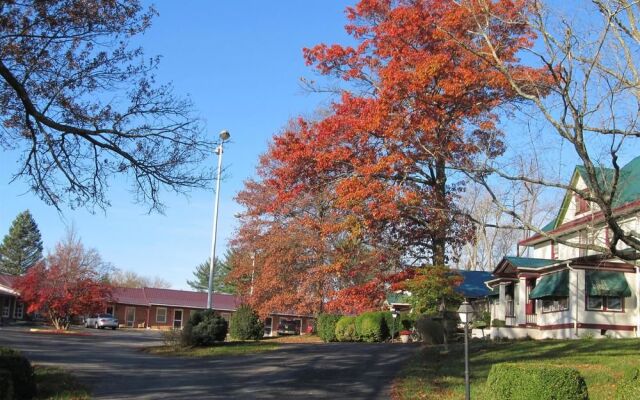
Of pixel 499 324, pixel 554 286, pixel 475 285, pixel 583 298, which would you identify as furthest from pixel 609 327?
pixel 475 285

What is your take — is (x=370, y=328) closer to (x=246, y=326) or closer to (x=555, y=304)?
(x=246, y=326)

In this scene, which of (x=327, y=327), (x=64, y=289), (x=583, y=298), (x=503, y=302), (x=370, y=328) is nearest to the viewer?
(x=583, y=298)

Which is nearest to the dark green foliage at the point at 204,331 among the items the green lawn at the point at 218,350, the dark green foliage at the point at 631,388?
the green lawn at the point at 218,350

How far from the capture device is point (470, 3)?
13.1m

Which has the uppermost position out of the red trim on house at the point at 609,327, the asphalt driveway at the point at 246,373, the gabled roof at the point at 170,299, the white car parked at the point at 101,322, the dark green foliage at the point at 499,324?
the gabled roof at the point at 170,299

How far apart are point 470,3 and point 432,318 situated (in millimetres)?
14211

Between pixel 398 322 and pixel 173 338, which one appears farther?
pixel 398 322

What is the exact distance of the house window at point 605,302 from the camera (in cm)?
2873

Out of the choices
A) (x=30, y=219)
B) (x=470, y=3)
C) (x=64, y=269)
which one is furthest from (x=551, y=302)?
(x=30, y=219)

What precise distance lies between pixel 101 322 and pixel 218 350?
39.0 m

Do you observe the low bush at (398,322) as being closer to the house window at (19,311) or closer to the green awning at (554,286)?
the green awning at (554,286)

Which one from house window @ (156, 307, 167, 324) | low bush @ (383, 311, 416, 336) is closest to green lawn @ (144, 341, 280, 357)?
low bush @ (383, 311, 416, 336)

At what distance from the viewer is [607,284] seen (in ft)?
93.0

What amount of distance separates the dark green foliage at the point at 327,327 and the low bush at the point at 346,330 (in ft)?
1.42
